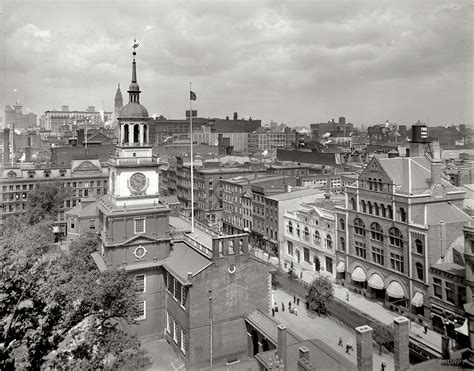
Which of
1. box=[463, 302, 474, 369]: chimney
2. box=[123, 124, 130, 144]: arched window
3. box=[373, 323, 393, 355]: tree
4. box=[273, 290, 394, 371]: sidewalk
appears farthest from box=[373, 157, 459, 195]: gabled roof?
box=[463, 302, 474, 369]: chimney

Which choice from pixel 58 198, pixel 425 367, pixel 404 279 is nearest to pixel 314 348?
pixel 425 367

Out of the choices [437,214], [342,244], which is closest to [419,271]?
[437,214]

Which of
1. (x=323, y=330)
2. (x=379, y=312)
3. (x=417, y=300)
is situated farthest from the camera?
(x=379, y=312)

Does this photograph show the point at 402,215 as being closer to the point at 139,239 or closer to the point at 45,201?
the point at 139,239

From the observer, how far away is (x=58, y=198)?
7656cm

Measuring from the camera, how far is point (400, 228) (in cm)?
4984

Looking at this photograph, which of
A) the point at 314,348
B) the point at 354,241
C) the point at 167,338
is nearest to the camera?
the point at 314,348

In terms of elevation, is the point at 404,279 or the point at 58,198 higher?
the point at 58,198

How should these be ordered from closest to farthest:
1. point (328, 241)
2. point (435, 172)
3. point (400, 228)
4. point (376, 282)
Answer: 1. point (400, 228)
2. point (435, 172)
3. point (376, 282)
4. point (328, 241)

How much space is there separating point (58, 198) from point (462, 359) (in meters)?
70.3

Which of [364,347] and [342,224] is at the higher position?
[342,224]

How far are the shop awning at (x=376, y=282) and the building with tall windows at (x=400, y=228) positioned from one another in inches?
4.5

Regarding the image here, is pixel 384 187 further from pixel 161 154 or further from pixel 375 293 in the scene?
pixel 161 154

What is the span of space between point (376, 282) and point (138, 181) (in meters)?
30.5
